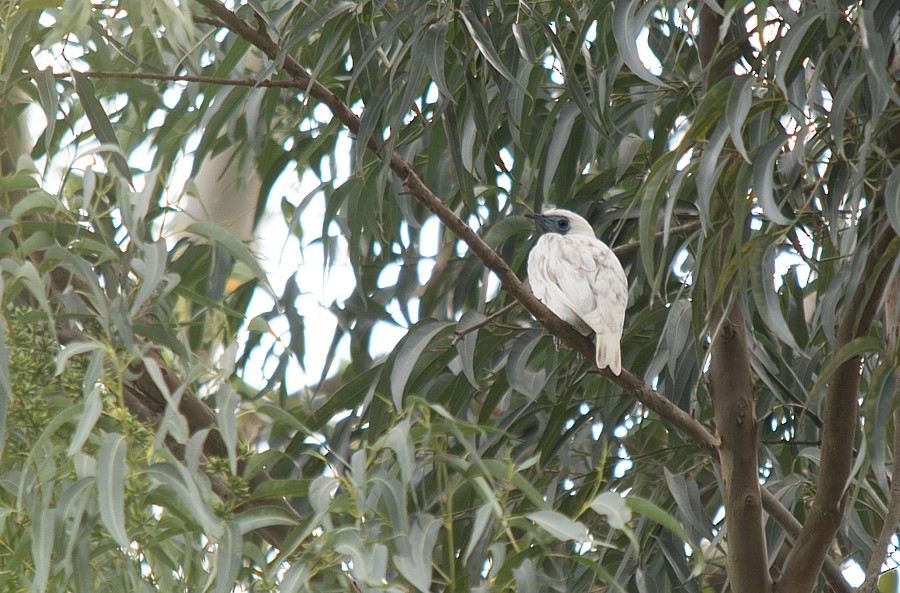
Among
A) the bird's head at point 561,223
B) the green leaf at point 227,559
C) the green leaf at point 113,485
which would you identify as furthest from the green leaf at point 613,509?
the bird's head at point 561,223

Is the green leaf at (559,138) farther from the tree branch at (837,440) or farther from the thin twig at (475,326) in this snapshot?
the tree branch at (837,440)

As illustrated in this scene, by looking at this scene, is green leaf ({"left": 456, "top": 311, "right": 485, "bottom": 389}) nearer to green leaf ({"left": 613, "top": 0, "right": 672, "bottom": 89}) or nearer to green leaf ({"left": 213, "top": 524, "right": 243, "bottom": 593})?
green leaf ({"left": 613, "top": 0, "right": 672, "bottom": 89})

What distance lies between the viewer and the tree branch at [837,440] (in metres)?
1.76

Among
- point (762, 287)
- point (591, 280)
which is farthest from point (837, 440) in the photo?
point (591, 280)

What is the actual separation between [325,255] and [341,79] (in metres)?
0.58

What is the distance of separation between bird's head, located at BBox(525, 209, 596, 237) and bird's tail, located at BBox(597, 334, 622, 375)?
0.38m

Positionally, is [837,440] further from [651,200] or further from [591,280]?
[591,280]

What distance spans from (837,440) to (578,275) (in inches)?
40.9

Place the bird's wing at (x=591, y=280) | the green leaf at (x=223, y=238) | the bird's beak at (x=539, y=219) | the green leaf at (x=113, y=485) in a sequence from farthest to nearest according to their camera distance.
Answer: the bird's beak at (x=539, y=219), the bird's wing at (x=591, y=280), the green leaf at (x=223, y=238), the green leaf at (x=113, y=485)

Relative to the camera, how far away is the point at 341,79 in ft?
9.02

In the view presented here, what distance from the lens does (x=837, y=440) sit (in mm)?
1855

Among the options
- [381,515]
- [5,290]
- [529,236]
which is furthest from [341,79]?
[381,515]

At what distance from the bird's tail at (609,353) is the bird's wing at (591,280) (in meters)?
0.06

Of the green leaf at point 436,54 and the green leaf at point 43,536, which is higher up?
the green leaf at point 436,54
